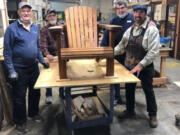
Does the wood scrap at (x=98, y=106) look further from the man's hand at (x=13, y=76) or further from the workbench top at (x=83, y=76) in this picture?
the man's hand at (x=13, y=76)

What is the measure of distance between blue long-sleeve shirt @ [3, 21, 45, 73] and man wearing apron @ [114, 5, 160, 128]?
102 centimetres

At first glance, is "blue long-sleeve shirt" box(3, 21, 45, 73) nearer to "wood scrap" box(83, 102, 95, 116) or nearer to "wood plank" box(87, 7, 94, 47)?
"wood plank" box(87, 7, 94, 47)

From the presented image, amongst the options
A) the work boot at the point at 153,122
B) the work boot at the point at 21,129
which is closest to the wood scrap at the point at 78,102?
the work boot at the point at 21,129

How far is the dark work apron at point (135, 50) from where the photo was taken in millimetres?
2199

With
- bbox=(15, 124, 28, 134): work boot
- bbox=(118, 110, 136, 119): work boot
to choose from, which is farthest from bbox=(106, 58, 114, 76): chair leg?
bbox=(15, 124, 28, 134): work boot

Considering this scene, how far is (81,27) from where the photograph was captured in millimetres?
2191

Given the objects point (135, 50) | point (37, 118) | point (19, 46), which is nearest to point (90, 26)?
point (135, 50)

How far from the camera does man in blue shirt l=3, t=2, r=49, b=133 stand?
210 cm

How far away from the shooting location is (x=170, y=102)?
10.3 feet

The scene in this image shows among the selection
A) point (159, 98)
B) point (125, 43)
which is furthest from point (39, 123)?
point (159, 98)

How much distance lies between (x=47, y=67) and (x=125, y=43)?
3.20 feet

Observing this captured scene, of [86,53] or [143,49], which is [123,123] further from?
[86,53]

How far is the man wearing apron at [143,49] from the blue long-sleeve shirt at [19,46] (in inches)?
40.1

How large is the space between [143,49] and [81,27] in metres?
0.74
